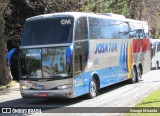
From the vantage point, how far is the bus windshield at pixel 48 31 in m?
13.9

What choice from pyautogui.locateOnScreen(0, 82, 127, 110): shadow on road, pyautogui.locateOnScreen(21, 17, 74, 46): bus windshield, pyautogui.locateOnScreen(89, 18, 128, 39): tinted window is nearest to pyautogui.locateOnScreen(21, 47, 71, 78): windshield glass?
pyautogui.locateOnScreen(21, 17, 74, 46): bus windshield

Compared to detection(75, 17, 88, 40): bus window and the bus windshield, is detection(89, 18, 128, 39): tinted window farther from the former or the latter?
the bus windshield

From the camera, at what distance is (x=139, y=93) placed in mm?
16469

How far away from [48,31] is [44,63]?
1.22 meters

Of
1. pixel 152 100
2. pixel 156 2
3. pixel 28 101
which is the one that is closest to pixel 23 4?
pixel 28 101

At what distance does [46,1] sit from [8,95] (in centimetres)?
954

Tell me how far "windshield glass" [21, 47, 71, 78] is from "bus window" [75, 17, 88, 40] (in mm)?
944

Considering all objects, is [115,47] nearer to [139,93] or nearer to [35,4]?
[139,93]

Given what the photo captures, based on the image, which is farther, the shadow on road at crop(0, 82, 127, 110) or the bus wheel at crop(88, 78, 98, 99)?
the bus wheel at crop(88, 78, 98, 99)

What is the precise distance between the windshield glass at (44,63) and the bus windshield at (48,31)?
344mm

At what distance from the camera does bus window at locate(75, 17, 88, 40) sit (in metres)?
14.2

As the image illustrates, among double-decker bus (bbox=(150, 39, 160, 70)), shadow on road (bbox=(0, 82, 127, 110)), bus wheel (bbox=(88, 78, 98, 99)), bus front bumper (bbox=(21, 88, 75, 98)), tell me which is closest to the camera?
bus front bumper (bbox=(21, 88, 75, 98))

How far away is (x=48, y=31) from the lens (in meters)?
14.2

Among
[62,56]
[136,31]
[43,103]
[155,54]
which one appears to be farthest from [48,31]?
[155,54]
